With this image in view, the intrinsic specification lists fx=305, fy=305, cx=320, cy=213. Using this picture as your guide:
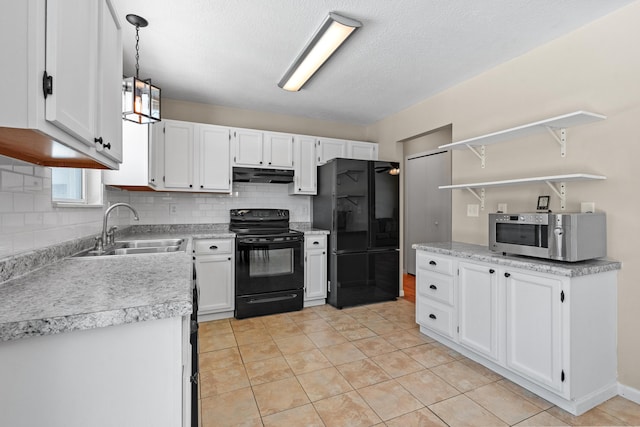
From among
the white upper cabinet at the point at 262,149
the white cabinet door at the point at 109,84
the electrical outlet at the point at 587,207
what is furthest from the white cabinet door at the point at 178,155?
the electrical outlet at the point at 587,207

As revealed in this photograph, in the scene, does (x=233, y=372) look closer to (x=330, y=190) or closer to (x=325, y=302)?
(x=325, y=302)

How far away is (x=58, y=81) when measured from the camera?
2.84 feet

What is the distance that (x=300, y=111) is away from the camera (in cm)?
417

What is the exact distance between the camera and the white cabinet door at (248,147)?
147 inches

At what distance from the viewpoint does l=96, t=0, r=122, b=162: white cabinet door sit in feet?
4.21

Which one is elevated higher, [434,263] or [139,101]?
[139,101]

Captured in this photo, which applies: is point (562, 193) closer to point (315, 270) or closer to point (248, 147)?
point (315, 270)

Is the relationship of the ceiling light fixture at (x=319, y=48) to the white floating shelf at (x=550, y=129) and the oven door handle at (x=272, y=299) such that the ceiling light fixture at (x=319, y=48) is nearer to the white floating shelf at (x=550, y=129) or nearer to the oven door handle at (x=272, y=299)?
the white floating shelf at (x=550, y=129)

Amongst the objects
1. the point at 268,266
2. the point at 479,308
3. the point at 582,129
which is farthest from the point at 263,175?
the point at 582,129

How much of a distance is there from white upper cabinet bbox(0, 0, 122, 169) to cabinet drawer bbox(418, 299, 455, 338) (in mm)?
2663

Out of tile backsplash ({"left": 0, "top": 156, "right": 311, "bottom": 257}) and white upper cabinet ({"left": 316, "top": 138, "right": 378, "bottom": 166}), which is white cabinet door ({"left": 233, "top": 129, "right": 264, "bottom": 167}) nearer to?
tile backsplash ({"left": 0, "top": 156, "right": 311, "bottom": 257})

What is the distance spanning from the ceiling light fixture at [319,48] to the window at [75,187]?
1.93 metres

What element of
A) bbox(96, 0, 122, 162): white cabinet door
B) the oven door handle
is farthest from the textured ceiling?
the oven door handle

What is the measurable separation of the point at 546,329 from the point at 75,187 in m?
3.38
